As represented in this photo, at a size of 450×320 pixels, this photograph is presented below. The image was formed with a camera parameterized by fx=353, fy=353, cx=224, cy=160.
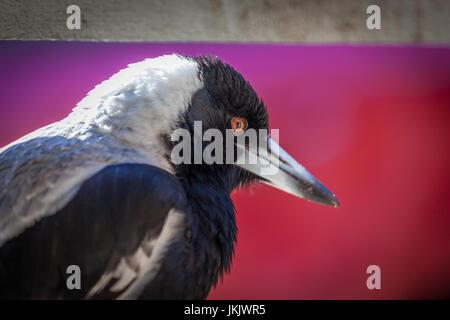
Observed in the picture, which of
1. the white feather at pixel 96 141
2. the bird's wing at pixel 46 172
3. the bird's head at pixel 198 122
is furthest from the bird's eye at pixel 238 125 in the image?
the bird's wing at pixel 46 172

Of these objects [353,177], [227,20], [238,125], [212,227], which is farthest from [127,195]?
[353,177]

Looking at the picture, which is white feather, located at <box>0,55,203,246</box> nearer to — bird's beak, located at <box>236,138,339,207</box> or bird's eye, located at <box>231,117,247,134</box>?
bird's eye, located at <box>231,117,247,134</box>

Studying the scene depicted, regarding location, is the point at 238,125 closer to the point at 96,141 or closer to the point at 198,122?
the point at 198,122

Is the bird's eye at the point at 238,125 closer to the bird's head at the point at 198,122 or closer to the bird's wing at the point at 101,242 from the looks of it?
the bird's head at the point at 198,122

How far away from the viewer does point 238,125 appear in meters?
1.00

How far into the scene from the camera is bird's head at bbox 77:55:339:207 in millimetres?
859

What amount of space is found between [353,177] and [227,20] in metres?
0.72

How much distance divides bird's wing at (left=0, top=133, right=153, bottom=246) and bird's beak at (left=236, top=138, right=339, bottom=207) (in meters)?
0.35

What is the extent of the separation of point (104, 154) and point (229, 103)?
1.19 feet

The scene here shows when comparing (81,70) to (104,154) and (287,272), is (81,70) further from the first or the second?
(287,272)

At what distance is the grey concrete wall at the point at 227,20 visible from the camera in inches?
42.2

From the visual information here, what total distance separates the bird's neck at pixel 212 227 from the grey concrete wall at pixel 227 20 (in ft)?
1.82
